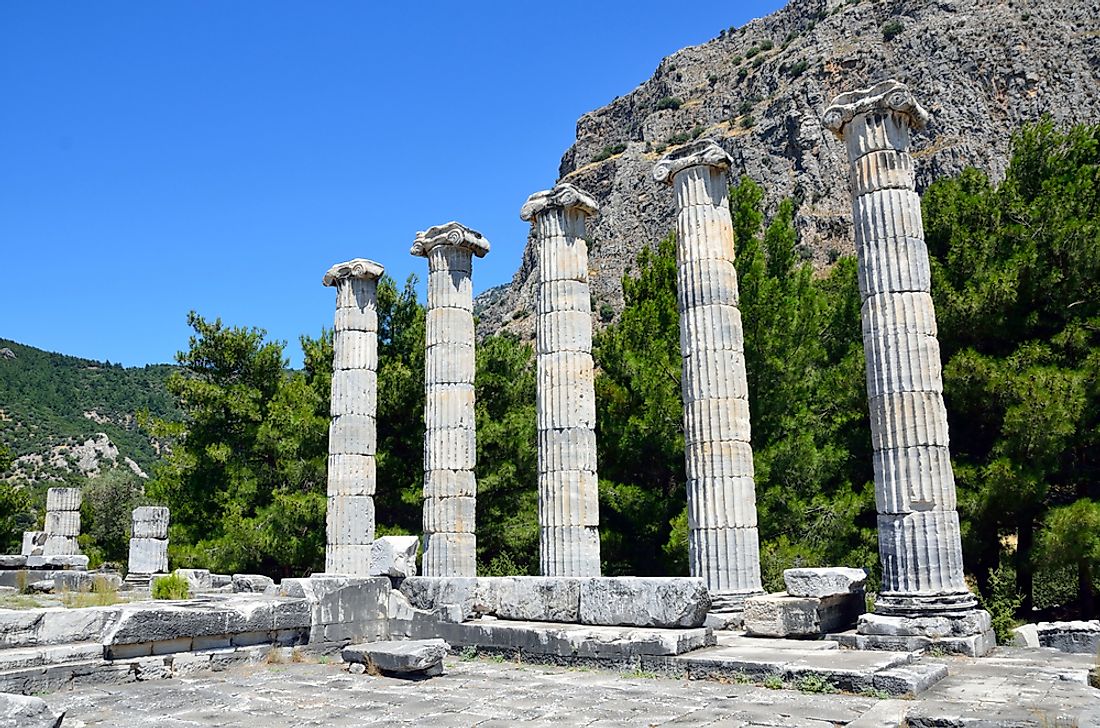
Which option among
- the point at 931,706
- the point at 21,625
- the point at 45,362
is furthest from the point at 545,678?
the point at 45,362

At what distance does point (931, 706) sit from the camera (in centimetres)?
666

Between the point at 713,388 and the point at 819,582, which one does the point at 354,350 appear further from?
the point at 819,582

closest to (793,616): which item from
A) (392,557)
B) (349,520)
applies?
(392,557)

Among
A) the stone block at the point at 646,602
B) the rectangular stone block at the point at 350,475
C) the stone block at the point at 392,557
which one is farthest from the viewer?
the rectangular stone block at the point at 350,475

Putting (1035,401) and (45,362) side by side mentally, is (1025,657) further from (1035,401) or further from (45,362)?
(45,362)

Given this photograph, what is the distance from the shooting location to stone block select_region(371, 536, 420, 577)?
1144 cm

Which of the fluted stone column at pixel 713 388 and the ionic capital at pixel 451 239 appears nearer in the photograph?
the fluted stone column at pixel 713 388

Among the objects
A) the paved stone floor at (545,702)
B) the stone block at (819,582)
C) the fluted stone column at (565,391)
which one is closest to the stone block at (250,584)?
the fluted stone column at (565,391)

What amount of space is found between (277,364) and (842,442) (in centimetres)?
1674

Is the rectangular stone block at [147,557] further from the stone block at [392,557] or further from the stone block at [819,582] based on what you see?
the stone block at [819,582]

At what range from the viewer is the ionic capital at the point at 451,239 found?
16594 millimetres

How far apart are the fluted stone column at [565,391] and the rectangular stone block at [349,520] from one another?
3992 mm

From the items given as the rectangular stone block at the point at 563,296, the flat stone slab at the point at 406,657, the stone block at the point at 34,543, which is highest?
the rectangular stone block at the point at 563,296

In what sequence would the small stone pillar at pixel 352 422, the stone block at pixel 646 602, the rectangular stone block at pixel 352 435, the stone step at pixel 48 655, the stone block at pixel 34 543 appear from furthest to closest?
the stone block at pixel 34 543 → the rectangular stone block at pixel 352 435 → the small stone pillar at pixel 352 422 → the stone block at pixel 646 602 → the stone step at pixel 48 655
